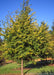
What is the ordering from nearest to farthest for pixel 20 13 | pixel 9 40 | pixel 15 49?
pixel 15 49 → pixel 9 40 → pixel 20 13

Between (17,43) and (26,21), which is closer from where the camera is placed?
(17,43)

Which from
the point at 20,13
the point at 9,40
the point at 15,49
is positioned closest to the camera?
the point at 15,49

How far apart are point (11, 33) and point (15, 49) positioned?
1.41 m

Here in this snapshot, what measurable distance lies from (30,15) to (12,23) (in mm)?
1926

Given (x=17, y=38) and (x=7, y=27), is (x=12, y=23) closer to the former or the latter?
(x=7, y=27)

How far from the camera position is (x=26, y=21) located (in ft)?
28.7

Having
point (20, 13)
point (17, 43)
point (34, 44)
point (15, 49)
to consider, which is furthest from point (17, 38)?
point (20, 13)

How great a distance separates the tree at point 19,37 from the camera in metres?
7.98

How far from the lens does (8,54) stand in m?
8.53

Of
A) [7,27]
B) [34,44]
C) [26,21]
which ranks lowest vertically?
[34,44]

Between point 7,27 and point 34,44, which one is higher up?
point 7,27

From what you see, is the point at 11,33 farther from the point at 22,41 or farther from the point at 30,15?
the point at 30,15

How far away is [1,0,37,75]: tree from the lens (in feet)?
26.2

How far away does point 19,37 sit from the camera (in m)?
8.08
